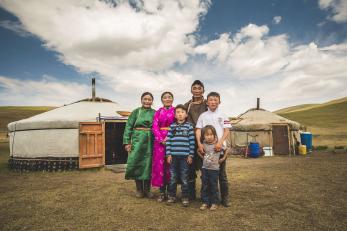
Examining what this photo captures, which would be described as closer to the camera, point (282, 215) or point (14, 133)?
point (282, 215)

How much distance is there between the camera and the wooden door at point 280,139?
41.6ft

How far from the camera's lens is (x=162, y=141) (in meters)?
3.87

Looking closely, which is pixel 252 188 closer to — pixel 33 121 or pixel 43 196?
pixel 43 196

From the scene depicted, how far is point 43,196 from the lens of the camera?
4.58 metres

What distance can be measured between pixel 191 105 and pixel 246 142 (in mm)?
9413

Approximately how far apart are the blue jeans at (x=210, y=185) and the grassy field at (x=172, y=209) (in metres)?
0.19

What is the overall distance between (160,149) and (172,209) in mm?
918

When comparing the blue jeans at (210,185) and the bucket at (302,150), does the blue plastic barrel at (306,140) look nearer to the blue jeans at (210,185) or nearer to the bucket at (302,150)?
the bucket at (302,150)

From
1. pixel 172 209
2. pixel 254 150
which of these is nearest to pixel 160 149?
pixel 172 209

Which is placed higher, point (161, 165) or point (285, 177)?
point (161, 165)

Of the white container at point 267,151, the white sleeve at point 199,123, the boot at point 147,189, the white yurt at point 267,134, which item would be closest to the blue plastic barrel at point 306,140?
the white yurt at point 267,134

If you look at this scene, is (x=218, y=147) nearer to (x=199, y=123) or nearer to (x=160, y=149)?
(x=199, y=123)

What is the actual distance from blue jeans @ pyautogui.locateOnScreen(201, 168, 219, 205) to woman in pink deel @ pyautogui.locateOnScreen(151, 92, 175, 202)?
0.64 meters

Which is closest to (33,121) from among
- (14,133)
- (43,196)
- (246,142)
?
(14,133)
